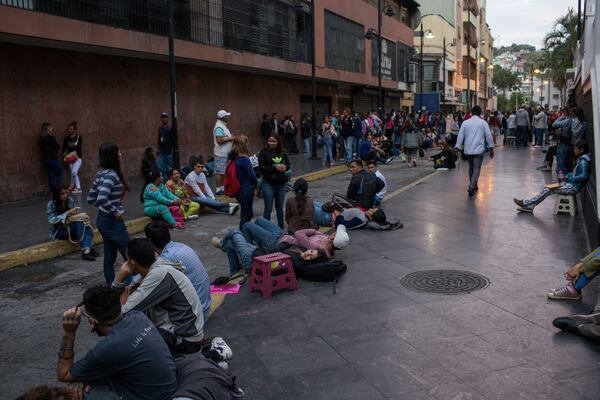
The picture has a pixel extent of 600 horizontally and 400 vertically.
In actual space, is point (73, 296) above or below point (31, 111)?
below

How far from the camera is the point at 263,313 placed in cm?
568

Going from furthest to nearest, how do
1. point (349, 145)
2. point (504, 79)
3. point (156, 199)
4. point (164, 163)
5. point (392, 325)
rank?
Result: point (504, 79) → point (349, 145) → point (164, 163) → point (156, 199) → point (392, 325)

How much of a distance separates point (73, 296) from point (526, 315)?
4.90 meters

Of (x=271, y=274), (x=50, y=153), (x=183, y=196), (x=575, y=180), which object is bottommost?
(x=271, y=274)

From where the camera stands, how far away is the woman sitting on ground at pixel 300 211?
797 centimetres

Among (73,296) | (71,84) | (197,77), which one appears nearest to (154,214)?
(73,296)

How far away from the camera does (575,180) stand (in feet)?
31.8

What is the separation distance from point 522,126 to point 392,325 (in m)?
25.3

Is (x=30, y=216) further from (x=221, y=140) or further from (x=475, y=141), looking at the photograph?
(x=475, y=141)

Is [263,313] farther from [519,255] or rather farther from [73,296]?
[519,255]

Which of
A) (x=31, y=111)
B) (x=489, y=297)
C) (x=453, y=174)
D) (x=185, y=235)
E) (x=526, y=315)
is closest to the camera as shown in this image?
(x=526, y=315)

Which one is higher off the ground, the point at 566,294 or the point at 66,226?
the point at 66,226

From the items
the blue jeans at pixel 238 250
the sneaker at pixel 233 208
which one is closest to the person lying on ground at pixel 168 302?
the blue jeans at pixel 238 250

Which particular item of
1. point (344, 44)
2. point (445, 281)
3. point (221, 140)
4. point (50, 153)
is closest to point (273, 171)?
point (445, 281)
